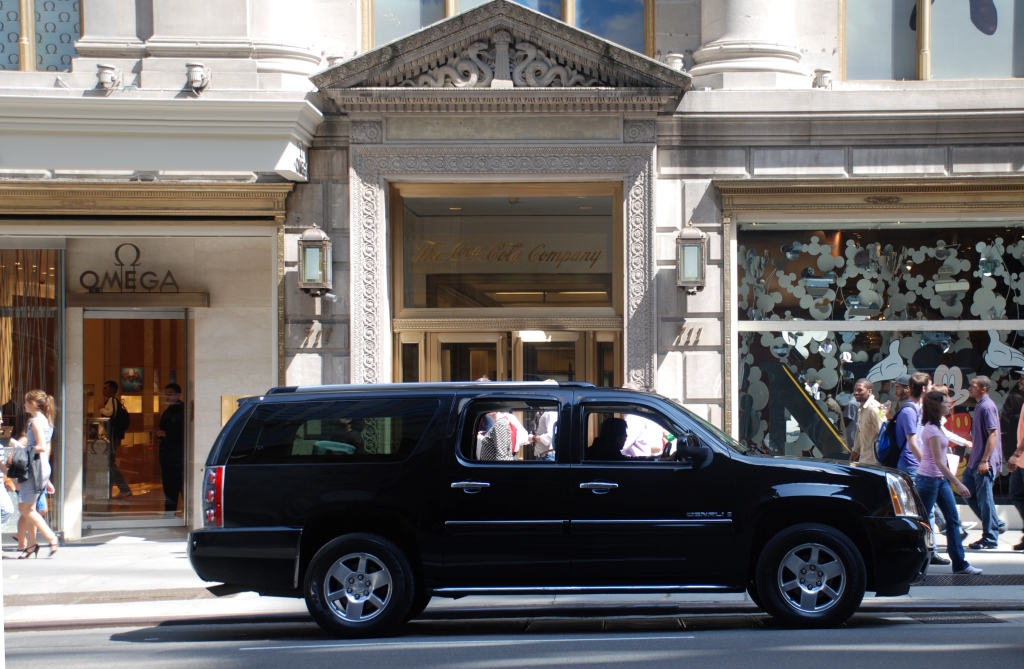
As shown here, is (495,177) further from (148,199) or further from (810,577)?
(810,577)

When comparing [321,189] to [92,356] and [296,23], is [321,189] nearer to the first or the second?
[296,23]

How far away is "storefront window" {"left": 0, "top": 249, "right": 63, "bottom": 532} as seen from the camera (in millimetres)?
13047

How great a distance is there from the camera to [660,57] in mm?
12891

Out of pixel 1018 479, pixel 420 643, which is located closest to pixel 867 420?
pixel 1018 479

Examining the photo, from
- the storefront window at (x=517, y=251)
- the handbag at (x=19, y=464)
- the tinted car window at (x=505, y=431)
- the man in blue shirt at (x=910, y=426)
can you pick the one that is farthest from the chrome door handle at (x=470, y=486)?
the handbag at (x=19, y=464)

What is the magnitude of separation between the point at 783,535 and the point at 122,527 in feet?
30.9

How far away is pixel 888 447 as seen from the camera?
10.4m

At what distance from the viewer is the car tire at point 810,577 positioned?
732 centimetres

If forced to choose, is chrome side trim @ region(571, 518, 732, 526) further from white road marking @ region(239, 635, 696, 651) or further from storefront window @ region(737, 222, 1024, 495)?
storefront window @ region(737, 222, 1024, 495)

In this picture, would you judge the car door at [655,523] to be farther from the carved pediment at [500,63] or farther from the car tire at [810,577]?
the carved pediment at [500,63]

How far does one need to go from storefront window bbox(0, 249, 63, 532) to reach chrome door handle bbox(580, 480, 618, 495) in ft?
27.4

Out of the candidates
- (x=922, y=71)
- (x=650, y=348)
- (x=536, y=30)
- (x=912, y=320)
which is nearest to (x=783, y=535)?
(x=650, y=348)

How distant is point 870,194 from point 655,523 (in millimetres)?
6566

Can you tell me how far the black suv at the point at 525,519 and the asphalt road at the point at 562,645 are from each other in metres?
0.33
